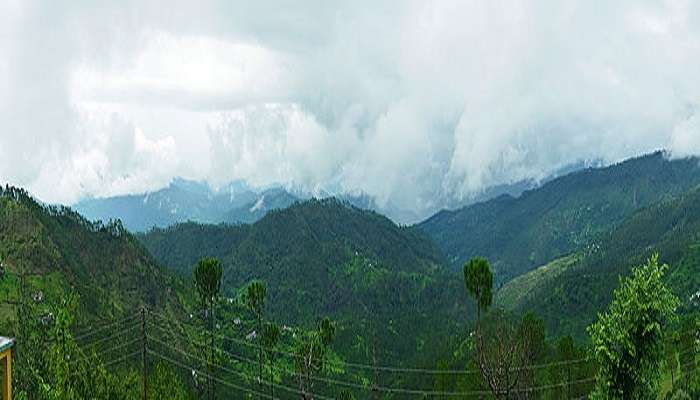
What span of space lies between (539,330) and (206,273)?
59589 millimetres

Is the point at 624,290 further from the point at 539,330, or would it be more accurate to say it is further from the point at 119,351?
the point at 119,351

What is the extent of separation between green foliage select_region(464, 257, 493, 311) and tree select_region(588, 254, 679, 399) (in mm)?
25061

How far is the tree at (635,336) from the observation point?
3700 centimetres

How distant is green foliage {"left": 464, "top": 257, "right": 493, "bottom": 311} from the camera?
209ft

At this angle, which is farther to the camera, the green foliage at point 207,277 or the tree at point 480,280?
the green foliage at point 207,277

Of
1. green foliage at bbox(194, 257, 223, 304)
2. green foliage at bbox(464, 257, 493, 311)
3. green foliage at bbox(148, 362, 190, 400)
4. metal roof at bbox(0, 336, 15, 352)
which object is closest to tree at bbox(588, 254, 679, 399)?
green foliage at bbox(464, 257, 493, 311)

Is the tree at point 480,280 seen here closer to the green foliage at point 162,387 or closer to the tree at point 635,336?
Answer: the tree at point 635,336

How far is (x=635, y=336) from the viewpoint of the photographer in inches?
1468

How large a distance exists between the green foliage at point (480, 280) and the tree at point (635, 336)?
82.2ft

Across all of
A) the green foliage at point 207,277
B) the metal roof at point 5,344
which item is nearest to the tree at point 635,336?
the metal roof at point 5,344

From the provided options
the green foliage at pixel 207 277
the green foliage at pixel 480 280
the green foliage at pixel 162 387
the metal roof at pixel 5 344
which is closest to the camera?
the metal roof at pixel 5 344

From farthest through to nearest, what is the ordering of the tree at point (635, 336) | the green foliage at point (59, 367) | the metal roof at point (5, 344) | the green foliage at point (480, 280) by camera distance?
the green foliage at point (59, 367) < the green foliage at point (480, 280) < the tree at point (635, 336) < the metal roof at point (5, 344)

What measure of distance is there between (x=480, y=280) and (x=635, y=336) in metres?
26.5

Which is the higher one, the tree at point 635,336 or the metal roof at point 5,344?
the metal roof at point 5,344
